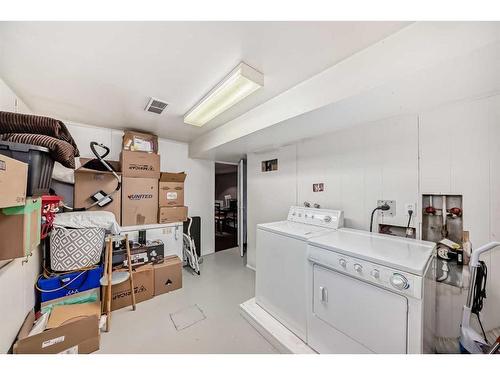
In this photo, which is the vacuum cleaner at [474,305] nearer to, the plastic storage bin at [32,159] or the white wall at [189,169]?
the plastic storage bin at [32,159]

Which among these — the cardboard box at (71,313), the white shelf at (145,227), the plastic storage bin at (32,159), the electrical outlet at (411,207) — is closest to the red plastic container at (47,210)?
the plastic storage bin at (32,159)

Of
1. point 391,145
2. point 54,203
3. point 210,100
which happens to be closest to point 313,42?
point 210,100

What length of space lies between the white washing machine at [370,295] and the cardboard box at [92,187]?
2.62m

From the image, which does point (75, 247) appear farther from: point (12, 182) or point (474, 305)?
point (474, 305)

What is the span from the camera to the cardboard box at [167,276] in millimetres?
2424

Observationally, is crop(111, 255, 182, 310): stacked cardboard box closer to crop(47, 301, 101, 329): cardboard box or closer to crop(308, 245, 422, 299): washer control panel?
crop(47, 301, 101, 329): cardboard box

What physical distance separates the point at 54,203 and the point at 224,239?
4.04 m

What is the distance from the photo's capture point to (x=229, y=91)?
1609 mm

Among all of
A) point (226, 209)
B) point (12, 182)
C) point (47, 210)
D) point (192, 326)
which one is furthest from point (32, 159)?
point (226, 209)

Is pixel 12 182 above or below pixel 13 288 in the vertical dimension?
above

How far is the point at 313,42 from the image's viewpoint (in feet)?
3.65

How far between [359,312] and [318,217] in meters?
1.04

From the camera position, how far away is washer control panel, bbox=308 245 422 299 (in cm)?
99

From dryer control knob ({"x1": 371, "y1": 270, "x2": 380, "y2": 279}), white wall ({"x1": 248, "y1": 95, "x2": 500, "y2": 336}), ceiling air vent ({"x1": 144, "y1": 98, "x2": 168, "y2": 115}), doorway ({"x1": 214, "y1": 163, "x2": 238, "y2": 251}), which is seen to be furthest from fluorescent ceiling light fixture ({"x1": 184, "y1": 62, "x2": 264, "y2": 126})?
doorway ({"x1": 214, "y1": 163, "x2": 238, "y2": 251})
